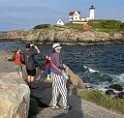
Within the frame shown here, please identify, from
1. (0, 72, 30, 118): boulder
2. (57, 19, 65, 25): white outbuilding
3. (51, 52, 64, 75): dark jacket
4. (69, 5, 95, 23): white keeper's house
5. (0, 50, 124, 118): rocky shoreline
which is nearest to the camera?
(0, 72, 30, 118): boulder

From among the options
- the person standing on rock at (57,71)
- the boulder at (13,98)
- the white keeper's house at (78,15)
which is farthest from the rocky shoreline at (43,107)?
the white keeper's house at (78,15)

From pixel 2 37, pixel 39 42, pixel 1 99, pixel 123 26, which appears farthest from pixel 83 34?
pixel 1 99

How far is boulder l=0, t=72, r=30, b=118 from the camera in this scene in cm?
794

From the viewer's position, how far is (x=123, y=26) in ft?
403

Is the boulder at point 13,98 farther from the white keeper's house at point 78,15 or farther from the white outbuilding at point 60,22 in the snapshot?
the white keeper's house at point 78,15

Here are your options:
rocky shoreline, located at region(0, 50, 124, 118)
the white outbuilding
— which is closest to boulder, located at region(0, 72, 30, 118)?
rocky shoreline, located at region(0, 50, 124, 118)

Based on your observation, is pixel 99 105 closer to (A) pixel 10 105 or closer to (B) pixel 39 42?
(A) pixel 10 105

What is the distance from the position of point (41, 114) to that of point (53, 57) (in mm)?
2142

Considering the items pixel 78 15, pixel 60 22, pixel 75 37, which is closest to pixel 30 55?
pixel 75 37

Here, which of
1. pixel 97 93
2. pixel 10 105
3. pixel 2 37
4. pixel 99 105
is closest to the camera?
pixel 10 105

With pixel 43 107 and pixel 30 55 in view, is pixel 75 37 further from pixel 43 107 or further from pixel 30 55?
pixel 43 107

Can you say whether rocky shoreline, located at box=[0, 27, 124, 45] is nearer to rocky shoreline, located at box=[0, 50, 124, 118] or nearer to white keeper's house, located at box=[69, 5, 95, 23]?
white keeper's house, located at box=[69, 5, 95, 23]

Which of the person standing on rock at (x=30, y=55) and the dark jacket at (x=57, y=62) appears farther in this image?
the person standing on rock at (x=30, y=55)

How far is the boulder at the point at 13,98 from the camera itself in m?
7.94
